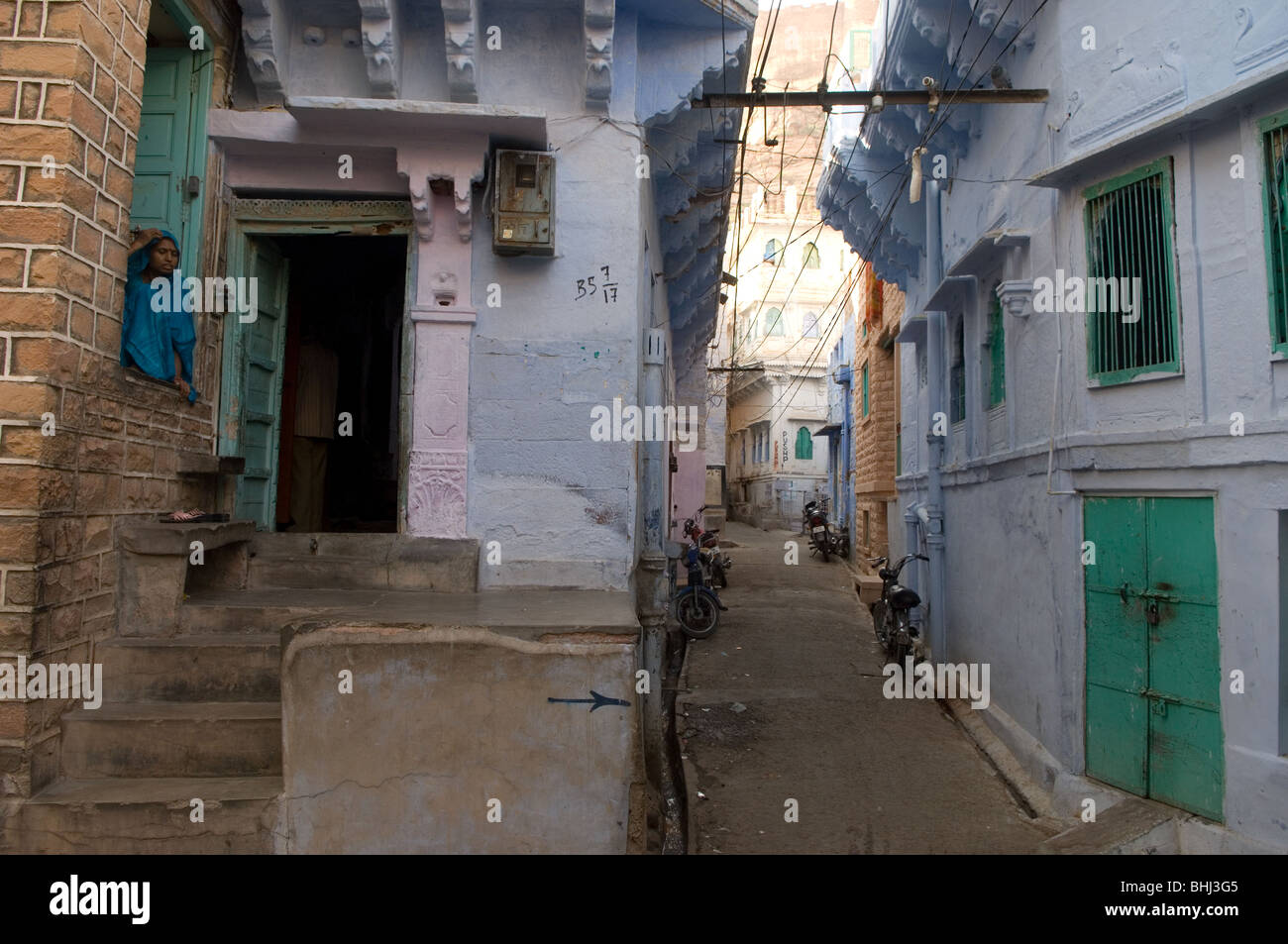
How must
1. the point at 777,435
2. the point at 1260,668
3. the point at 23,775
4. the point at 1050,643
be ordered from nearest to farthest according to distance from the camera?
the point at 23,775
the point at 1260,668
the point at 1050,643
the point at 777,435

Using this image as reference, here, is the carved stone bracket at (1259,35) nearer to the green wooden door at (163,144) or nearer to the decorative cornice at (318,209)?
the decorative cornice at (318,209)

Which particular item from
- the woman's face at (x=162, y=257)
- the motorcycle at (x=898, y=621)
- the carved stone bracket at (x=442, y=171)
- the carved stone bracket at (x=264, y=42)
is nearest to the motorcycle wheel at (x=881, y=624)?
the motorcycle at (x=898, y=621)

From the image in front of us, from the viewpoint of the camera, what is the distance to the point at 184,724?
13.7 feet

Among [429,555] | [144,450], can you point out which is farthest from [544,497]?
[144,450]

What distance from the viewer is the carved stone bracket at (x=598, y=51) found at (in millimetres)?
5457

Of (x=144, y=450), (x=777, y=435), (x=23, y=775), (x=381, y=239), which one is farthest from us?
(x=777, y=435)

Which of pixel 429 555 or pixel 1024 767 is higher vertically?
pixel 429 555

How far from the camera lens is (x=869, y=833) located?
5.44 meters

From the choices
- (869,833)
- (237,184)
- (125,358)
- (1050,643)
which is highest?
(237,184)

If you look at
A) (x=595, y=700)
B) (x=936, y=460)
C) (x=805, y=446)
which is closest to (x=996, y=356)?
(x=936, y=460)

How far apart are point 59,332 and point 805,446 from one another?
3292cm

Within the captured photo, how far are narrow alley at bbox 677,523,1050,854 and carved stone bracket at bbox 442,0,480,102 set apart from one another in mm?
5389

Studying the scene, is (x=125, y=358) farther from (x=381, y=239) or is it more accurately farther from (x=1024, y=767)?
(x=1024, y=767)

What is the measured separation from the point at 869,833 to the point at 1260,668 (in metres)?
2.54
